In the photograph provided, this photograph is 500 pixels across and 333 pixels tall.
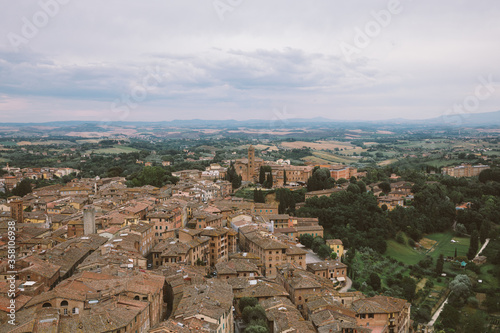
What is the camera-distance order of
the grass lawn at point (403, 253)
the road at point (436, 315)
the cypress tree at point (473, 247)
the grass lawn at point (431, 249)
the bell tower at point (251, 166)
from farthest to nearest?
the bell tower at point (251, 166)
the grass lawn at point (431, 249)
the grass lawn at point (403, 253)
the cypress tree at point (473, 247)
the road at point (436, 315)

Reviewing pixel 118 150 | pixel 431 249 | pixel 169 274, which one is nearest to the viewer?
pixel 169 274

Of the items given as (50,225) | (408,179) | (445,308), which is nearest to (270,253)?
(445,308)

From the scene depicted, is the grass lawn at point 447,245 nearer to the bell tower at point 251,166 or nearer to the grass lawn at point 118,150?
the bell tower at point 251,166

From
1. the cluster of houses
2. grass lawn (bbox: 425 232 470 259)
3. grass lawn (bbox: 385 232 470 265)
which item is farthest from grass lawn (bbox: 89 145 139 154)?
grass lawn (bbox: 425 232 470 259)

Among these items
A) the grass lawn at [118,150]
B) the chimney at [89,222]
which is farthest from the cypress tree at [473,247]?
the grass lawn at [118,150]

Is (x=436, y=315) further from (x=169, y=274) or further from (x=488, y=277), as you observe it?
(x=169, y=274)

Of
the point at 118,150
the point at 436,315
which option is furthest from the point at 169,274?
the point at 118,150

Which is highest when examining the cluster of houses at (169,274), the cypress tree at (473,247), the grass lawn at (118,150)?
the cluster of houses at (169,274)

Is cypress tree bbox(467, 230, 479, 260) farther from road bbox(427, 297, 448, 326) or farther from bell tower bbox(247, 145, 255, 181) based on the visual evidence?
bell tower bbox(247, 145, 255, 181)

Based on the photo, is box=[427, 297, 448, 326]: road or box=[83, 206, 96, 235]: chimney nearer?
box=[427, 297, 448, 326]: road
